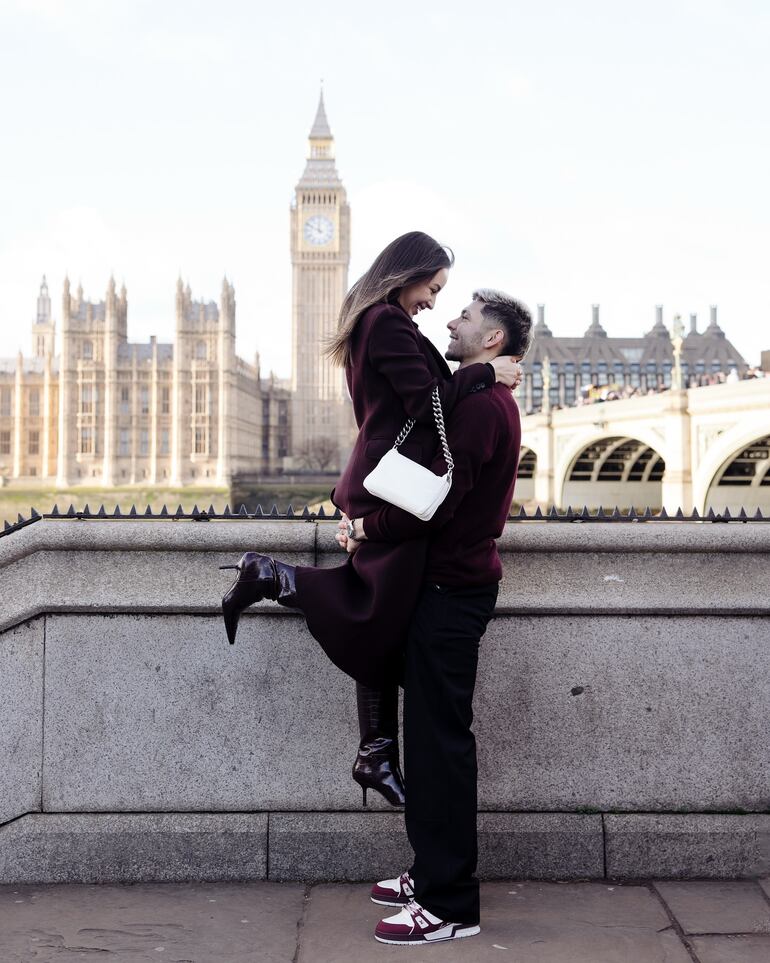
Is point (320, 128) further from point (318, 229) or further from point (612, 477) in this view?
point (612, 477)

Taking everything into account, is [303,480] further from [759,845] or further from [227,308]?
[759,845]

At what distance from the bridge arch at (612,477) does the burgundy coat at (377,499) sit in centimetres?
4590

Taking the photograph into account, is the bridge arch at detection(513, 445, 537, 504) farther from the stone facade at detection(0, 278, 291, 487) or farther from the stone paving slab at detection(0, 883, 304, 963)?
the stone paving slab at detection(0, 883, 304, 963)

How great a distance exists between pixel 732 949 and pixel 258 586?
1535 millimetres

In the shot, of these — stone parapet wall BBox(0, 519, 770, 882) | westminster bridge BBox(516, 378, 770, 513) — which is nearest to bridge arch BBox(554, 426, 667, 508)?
westminster bridge BBox(516, 378, 770, 513)

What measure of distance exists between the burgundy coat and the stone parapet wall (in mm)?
389

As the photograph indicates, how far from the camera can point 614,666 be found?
325 cm

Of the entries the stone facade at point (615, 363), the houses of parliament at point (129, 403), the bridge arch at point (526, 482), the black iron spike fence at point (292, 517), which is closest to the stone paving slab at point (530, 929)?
the black iron spike fence at point (292, 517)

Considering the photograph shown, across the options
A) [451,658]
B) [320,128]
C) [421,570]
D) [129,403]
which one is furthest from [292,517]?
[320,128]

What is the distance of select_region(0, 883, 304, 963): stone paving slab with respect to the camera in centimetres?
254

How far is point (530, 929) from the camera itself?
8.92 feet

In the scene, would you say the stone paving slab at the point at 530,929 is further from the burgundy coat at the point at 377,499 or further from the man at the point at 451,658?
the burgundy coat at the point at 377,499

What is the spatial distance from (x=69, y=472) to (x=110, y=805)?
3207 inches

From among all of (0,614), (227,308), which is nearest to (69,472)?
(227,308)
